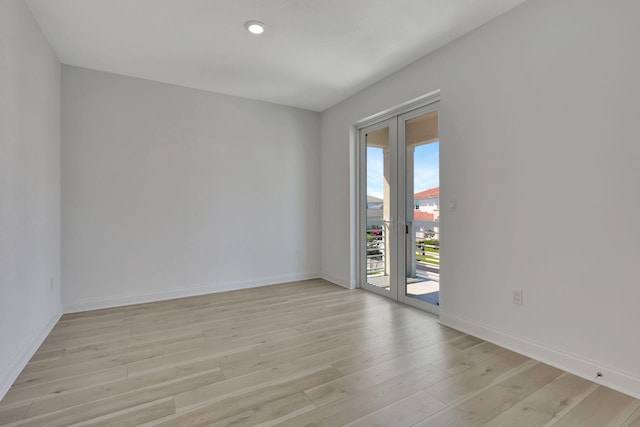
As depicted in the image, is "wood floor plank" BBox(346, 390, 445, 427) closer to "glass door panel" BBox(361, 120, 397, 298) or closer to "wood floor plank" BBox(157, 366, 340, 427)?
"wood floor plank" BBox(157, 366, 340, 427)

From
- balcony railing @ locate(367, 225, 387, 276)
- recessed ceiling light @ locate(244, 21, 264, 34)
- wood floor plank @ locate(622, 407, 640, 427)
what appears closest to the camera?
wood floor plank @ locate(622, 407, 640, 427)

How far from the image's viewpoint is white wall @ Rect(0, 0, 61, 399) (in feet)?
6.56

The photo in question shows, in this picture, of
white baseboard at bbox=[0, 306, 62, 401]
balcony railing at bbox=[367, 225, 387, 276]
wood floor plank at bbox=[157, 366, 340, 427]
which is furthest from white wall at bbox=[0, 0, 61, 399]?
balcony railing at bbox=[367, 225, 387, 276]

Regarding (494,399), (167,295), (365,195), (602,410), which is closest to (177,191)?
(167,295)

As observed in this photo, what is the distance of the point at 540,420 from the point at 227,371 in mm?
1984

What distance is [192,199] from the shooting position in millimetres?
4117

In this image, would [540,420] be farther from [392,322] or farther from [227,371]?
[227,371]

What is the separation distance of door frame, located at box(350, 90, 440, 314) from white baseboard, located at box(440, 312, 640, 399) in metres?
0.70

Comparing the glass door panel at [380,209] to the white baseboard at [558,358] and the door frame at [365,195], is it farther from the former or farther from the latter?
the white baseboard at [558,358]

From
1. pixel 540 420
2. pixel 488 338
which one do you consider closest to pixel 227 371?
pixel 540 420

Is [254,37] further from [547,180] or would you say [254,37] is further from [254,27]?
[547,180]

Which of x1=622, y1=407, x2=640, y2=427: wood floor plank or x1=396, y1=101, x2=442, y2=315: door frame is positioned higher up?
x1=396, y1=101, x2=442, y2=315: door frame

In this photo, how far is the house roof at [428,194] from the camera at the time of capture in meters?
3.32

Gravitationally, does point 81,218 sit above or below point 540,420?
above
